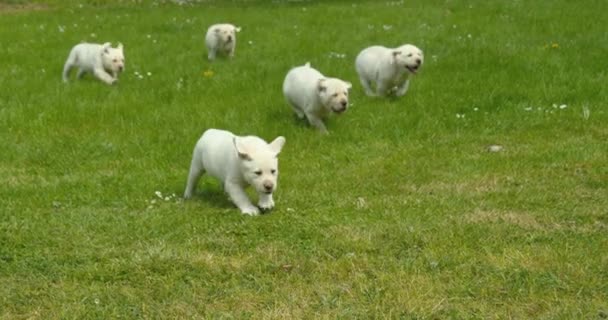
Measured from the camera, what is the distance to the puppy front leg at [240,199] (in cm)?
672

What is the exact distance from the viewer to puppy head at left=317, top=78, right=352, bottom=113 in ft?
31.2

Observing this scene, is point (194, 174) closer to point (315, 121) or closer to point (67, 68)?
point (315, 121)

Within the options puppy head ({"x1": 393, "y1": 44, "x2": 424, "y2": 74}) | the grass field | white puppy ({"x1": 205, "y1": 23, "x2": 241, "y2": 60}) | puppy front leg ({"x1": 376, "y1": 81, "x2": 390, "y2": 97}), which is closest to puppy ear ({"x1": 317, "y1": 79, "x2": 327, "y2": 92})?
the grass field

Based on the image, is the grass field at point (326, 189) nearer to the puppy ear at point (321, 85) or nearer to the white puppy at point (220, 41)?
the white puppy at point (220, 41)

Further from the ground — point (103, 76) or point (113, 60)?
point (113, 60)

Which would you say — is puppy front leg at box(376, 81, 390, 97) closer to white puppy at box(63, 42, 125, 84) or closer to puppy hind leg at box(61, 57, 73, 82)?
white puppy at box(63, 42, 125, 84)

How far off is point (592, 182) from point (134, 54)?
10.2 metres

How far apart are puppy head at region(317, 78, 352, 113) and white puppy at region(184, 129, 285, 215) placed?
2425 millimetres

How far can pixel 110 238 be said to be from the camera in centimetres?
618

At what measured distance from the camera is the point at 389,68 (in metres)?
11.2

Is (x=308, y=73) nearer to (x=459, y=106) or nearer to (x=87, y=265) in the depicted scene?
(x=459, y=106)

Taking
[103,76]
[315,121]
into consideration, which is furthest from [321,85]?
[103,76]

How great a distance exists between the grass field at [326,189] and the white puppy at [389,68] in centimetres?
28

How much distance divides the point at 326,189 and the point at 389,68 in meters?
4.05
